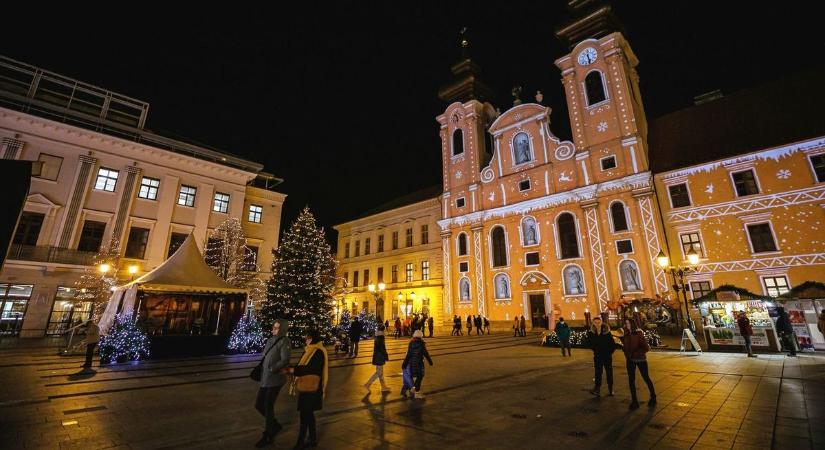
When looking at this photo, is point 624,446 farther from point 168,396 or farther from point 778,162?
point 778,162

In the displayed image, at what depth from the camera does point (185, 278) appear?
14.6 m

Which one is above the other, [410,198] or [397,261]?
[410,198]

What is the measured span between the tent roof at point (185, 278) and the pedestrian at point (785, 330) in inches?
823

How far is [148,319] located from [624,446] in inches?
646

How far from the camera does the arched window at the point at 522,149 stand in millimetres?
30703

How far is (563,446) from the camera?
4.35 metres

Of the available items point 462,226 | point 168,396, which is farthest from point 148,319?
point 462,226

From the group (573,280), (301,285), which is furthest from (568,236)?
(301,285)

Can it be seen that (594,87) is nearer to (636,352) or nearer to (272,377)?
(636,352)

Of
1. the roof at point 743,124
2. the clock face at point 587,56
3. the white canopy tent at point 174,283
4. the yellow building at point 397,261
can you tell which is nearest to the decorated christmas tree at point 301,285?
the white canopy tent at point 174,283

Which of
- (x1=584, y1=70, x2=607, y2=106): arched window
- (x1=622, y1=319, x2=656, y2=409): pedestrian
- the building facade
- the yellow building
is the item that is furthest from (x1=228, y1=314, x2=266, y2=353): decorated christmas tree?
(x1=584, y1=70, x2=607, y2=106): arched window

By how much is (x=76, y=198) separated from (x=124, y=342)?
1459cm

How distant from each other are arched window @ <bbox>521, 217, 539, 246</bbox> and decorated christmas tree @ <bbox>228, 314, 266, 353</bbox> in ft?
68.6

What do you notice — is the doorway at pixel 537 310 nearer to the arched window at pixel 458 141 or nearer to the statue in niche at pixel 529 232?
the statue in niche at pixel 529 232
